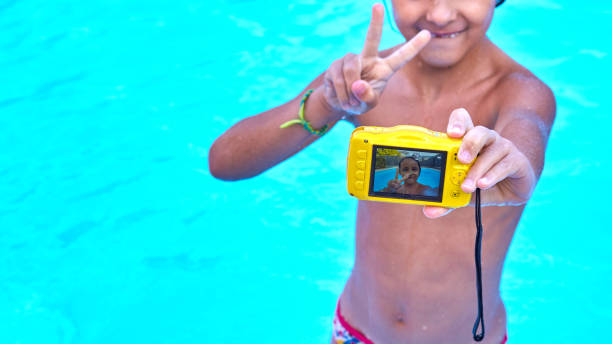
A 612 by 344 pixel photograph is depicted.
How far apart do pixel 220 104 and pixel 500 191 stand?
3574 millimetres

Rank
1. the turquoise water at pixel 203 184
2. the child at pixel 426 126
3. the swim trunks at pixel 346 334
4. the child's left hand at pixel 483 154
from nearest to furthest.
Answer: the child's left hand at pixel 483 154 → the child at pixel 426 126 → the swim trunks at pixel 346 334 → the turquoise water at pixel 203 184

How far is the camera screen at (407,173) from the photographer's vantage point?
4.44 feet

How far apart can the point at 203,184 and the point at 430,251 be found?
2622 millimetres

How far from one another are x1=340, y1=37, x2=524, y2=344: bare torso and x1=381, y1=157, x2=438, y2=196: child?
1.45 ft

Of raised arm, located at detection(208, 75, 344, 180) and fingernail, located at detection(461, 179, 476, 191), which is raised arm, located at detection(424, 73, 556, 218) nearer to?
fingernail, located at detection(461, 179, 476, 191)

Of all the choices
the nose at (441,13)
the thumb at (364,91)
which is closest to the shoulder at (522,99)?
the nose at (441,13)

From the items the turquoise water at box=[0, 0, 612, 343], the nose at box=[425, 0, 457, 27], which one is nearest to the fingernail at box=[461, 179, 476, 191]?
the nose at box=[425, 0, 457, 27]

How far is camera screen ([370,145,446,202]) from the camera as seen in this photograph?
1354 mm

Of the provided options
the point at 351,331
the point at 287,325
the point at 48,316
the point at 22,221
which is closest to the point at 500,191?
the point at 351,331

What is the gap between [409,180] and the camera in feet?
4.56

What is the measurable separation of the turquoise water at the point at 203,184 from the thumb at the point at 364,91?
8.09ft

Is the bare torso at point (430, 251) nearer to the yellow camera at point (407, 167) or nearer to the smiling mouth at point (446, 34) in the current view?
the smiling mouth at point (446, 34)

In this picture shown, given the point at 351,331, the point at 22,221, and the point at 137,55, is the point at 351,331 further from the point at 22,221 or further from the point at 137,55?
the point at 137,55

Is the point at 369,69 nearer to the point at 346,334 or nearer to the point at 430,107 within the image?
the point at 430,107
